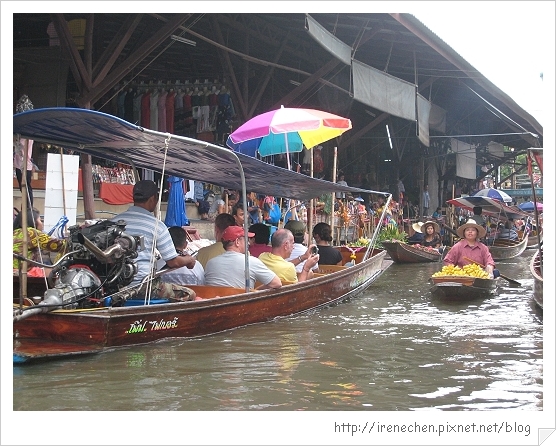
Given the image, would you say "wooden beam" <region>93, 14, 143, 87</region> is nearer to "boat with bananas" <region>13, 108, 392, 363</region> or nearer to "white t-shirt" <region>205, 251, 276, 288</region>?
"boat with bananas" <region>13, 108, 392, 363</region>

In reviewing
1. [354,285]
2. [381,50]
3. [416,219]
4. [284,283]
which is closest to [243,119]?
[381,50]

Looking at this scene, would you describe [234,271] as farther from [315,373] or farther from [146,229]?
[315,373]

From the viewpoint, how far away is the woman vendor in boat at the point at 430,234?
1588 cm

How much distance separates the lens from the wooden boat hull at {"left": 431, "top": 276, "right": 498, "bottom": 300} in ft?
28.1

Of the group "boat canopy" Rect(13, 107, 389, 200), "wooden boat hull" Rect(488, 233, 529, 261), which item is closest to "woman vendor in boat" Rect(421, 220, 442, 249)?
"wooden boat hull" Rect(488, 233, 529, 261)

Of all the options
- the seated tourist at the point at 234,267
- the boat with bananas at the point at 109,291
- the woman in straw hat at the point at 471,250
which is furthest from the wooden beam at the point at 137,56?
the woman in straw hat at the point at 471,250

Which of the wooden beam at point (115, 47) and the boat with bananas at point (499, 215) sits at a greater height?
the wooden beam at point (115, 47)

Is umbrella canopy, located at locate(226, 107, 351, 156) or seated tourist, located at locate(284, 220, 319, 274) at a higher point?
umbrella canopy, located at locate(226, 107, 351, 156)

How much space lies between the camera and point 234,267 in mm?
6672

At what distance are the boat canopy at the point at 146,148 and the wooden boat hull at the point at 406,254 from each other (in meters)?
6.21

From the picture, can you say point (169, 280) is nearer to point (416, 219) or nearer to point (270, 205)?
point (270, 205)

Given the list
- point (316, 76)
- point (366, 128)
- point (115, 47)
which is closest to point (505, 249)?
point (366, 128)

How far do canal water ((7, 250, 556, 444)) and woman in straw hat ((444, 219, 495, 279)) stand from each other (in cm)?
176

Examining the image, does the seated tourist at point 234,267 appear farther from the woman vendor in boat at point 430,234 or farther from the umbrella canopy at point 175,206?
the woman vendor in boat at point 430,234
